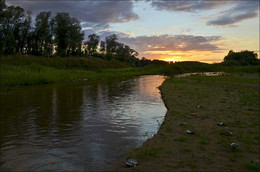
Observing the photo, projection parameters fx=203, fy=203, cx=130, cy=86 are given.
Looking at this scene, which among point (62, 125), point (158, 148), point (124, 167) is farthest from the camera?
point (62, 125)

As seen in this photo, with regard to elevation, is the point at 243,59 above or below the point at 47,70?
above

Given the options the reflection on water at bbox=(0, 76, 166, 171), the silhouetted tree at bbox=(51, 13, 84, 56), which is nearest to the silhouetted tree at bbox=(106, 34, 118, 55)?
the silhouetted tree at bbox=(51, 13, 84, 56)

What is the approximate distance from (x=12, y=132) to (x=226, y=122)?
9273 millimetres

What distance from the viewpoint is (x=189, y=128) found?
27.7ft

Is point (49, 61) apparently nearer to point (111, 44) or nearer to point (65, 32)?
point (65, 32)

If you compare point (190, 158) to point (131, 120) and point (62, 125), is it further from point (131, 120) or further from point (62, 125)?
point (62, 125)

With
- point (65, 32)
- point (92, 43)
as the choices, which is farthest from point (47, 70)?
point (92, 43)

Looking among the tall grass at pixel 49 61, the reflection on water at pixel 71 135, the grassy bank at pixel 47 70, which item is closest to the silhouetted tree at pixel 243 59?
the grassy bank at pixel 47 70

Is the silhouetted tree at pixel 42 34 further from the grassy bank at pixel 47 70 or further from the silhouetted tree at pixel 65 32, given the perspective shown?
the grassy bank at pixel 47 70

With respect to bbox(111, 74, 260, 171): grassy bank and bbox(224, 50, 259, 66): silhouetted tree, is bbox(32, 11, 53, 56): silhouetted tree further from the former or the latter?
bbox(224, 50, 259, 66): silhouetted tree

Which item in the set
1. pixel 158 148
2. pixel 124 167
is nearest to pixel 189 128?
pixel 158 148

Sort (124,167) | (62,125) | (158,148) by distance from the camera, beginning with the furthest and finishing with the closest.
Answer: (62,125)
(158,148)
(124,167)

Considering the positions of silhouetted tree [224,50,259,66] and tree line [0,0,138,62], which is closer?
tree line [0,0,138,62]

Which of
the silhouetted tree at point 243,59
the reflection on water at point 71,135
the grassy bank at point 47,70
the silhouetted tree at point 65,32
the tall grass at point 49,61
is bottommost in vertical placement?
the reflection on water at point 71,135
